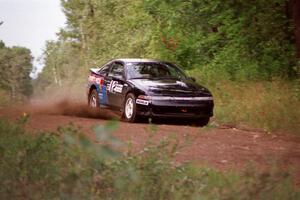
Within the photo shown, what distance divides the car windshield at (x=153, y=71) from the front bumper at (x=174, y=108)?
1226mm

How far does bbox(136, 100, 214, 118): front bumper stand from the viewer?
1370cm

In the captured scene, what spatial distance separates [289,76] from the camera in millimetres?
19359

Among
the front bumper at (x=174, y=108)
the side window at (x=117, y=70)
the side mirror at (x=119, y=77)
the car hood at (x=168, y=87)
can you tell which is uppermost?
the side window at (x=117, y=70)

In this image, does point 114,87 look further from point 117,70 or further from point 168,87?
point 168,87

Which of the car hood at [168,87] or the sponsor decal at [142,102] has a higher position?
the car hood at [168,87]

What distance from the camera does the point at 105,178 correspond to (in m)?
4.38

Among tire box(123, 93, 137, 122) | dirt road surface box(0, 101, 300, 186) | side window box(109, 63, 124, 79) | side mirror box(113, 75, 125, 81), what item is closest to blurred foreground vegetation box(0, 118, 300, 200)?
dirt road surface box(0, 101, 300, 186)

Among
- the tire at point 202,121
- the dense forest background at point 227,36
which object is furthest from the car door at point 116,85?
the dense forest background at point 227,36

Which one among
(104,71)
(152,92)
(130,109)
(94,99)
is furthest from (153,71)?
(94,99)

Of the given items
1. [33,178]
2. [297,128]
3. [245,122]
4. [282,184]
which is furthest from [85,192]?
[245,122]

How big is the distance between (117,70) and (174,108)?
236 centimetres

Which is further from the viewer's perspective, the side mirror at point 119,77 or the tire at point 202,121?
the side mirror at point 119,77

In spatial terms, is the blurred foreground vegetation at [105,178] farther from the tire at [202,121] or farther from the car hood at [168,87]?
the tire at [202,121]

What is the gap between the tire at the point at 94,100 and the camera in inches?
649
